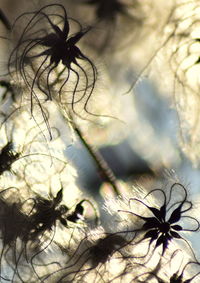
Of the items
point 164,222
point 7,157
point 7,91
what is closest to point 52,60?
point 7,91

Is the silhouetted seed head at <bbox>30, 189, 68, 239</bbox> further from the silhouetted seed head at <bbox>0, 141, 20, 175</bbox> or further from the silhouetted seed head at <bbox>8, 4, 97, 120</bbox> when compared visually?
the silhouetted seed head at <bbox>8, 4, 97, 120</bbox>

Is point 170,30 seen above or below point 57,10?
below

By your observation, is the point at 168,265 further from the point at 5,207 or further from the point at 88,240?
the point at 5,207

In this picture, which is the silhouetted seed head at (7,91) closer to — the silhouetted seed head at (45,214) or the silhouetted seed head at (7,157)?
the silhouetted seed head at (7,157)

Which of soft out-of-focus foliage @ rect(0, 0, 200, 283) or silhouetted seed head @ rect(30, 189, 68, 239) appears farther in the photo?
silhouetted seed head @ rect(30, 189, 68, 239)

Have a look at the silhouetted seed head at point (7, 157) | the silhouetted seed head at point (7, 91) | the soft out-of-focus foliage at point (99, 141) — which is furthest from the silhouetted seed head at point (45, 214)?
the silhouetted seed head at point (7, 91)

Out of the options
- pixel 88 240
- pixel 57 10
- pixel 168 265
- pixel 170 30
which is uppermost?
pixel 57 10

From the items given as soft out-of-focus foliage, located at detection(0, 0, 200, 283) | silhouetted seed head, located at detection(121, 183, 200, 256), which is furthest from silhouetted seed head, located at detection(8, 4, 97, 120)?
silhouetted seed head, located at detection(121, 183, 200, 256)

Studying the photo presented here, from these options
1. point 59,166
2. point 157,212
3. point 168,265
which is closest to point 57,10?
point 59,166
